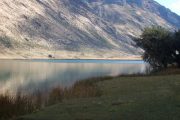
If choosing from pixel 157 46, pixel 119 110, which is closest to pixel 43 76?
pixel 157 46

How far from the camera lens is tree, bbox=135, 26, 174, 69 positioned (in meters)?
61.3

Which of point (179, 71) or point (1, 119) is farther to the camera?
point (179, 71)

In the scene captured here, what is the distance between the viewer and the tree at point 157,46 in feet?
201

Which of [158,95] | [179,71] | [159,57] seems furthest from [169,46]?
[158,95]

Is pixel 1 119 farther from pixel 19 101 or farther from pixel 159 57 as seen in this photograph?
pixel 159 57

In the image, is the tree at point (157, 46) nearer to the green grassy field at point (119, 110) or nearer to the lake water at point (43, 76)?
the lake water at point (43, 76)

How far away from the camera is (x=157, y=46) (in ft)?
206

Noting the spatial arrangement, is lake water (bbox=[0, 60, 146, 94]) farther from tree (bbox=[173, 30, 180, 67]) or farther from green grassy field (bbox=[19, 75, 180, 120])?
green grassy field (bbox=[19, 75, 180, 120])

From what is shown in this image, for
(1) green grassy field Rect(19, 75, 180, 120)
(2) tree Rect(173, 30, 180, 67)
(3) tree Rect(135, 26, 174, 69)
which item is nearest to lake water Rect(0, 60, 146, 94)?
(3) tree Rect(135, 26, 174, 69)

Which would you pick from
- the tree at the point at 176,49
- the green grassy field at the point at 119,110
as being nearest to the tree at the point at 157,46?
the tree at the point at 176,49

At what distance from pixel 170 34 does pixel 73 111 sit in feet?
165

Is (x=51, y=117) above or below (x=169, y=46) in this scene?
below

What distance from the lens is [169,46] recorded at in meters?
61.3

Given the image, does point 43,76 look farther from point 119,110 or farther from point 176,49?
point 119,110
